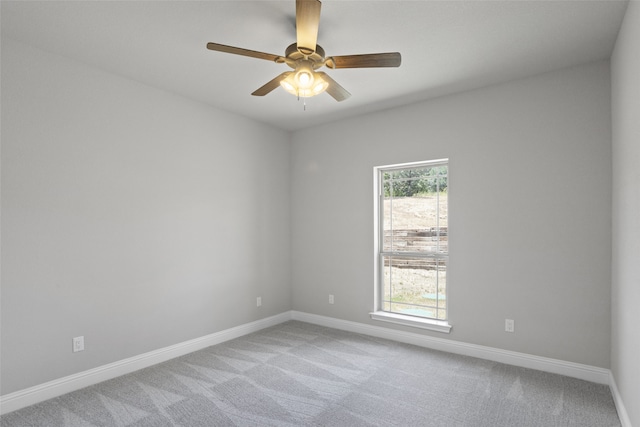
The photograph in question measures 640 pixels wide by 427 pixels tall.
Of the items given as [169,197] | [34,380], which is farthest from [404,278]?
[34,380]

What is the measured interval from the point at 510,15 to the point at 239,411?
3166 millimetres

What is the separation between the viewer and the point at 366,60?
2.14 meters

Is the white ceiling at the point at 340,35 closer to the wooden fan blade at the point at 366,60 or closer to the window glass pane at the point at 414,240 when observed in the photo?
the wooden fan blade at the point at 366,60

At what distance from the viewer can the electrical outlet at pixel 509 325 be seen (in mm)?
3248

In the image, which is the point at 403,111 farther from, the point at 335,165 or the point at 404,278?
the point at 404,278

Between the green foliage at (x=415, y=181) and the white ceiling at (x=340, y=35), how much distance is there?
0.90 m

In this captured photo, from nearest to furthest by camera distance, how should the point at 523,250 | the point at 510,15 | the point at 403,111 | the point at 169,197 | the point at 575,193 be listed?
the point at 510,15, the point at 575,193, the point at 523,250, the point at 169,197, the point at 403,111

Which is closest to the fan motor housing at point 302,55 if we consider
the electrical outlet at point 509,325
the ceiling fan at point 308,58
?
the ceiling fan at point 308,58

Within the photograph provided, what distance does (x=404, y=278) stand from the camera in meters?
4.04

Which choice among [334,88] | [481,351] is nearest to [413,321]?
[481,351]

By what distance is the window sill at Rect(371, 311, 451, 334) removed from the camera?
3627 millimetres

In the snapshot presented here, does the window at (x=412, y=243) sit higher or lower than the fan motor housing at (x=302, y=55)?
lower

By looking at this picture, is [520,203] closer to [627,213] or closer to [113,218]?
[627,213]

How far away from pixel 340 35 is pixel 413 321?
2862 millimetres
